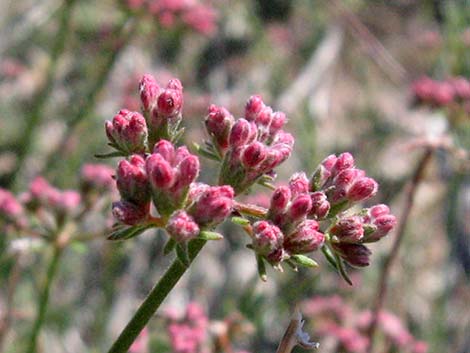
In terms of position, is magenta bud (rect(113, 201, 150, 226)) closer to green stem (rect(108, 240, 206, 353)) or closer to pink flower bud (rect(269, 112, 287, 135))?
green stem (rect(108, 240, 206, 353))

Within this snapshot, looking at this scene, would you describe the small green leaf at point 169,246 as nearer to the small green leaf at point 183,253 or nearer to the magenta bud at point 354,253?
the small green leaf at point 183,253

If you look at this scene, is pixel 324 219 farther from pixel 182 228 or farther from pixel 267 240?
pixel 182 228

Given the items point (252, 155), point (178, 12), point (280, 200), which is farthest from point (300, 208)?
point (178, 12)

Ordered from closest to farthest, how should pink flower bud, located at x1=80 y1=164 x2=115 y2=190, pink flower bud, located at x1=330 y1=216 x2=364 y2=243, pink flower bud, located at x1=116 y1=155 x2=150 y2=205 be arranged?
pink flower bud, located at x1=116 y1=155 x2=150 y2=205 → pink flower bud, located at x1=330 y1=216 x2=364 y2=243 → pink flower bud, located at x1=80 y1=164 x2=115 y2=190

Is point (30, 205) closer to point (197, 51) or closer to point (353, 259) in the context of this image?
point (353, 259)

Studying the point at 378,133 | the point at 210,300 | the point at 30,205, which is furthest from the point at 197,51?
the point at 30,205

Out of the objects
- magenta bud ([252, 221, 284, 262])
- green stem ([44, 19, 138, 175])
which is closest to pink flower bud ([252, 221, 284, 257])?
magenta bud ([252, 221, 284, 262])
